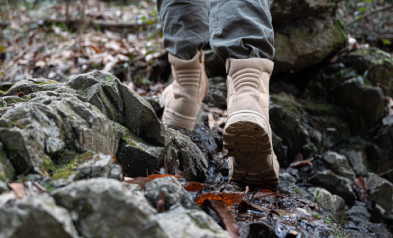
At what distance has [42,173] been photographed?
2.98 feet

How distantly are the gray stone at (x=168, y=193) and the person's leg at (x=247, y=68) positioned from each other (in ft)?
1.91

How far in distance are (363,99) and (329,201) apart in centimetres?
218

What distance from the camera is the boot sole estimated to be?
144 cm

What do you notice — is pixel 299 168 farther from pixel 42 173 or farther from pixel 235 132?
pixel 42 173

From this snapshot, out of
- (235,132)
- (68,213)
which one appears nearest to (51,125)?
(68,213)

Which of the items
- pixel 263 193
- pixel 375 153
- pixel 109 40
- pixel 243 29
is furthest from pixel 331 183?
pixel 109 40

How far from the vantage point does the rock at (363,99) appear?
3732mm

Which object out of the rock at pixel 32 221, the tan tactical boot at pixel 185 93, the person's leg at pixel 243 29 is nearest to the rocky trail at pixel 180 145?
the rock at pixel 32 221

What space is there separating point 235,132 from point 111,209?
2.77 feet

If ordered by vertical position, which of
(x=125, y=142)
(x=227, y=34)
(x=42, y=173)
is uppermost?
(x=227, y=34)

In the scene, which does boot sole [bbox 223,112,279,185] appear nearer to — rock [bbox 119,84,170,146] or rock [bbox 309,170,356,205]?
rock [bbox 119,84,170,146]

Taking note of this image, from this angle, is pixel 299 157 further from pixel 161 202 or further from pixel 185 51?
pixel 161 202

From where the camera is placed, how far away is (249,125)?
1.42 meters

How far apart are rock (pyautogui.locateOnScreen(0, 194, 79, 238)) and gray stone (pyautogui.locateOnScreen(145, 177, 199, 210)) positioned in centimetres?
28
